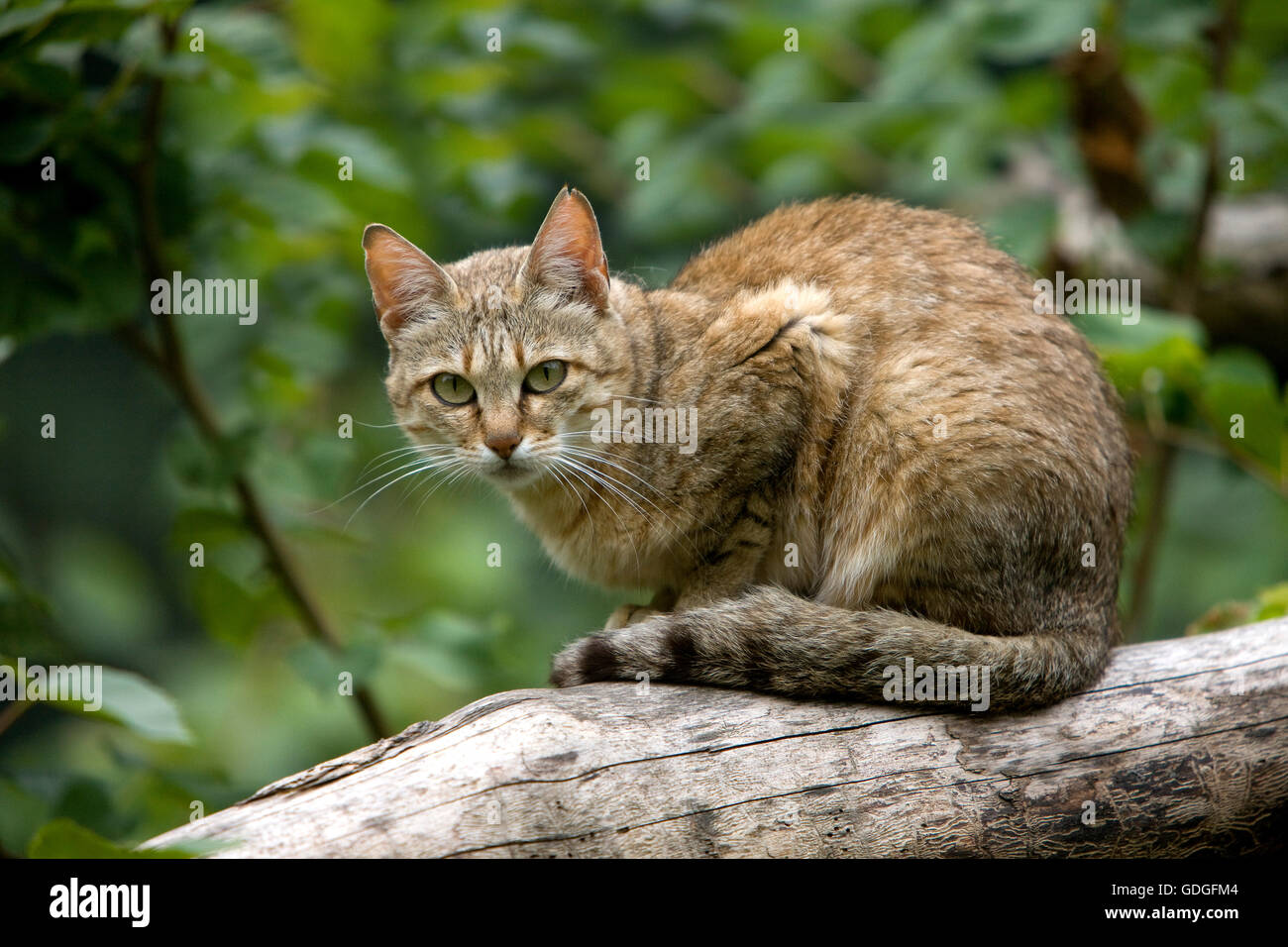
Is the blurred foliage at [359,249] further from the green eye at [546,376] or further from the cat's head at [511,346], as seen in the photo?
the green eye at [546,376]

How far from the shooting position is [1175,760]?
139 inches

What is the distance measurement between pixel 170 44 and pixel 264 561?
2221mm

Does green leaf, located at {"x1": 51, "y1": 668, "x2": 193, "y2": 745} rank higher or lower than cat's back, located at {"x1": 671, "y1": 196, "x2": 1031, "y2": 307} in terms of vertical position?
lower

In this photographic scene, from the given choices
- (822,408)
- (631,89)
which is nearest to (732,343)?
(822,408)

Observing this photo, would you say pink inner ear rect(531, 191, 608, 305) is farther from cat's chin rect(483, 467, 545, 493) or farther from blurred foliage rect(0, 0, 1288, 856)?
blurred foliage rect(0, 0, 1288, 856)

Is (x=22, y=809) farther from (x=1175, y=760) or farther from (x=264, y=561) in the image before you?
(x=1175, y=760)

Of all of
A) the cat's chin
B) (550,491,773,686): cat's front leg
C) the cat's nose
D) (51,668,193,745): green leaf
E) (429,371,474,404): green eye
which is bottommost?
(51,668,193,745): green leaf

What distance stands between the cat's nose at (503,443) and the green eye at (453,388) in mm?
274

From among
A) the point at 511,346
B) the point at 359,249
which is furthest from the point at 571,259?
the point at 359,249

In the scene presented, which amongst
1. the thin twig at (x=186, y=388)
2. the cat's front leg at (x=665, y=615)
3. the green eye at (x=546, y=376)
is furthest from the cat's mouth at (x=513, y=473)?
the thin twig at (x=186, y=388)

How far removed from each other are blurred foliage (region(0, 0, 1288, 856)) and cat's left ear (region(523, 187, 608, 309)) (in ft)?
3.42

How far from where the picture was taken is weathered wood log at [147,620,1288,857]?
3145 mm

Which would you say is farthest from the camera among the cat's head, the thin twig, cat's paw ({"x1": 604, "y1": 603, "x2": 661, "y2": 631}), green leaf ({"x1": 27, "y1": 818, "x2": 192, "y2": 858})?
the thin twig

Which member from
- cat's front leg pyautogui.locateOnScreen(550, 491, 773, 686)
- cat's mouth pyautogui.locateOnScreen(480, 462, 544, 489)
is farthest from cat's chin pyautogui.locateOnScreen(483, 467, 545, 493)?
cat's front leg pyautogui.locateOnScreen(550, 491, 773, 686)
